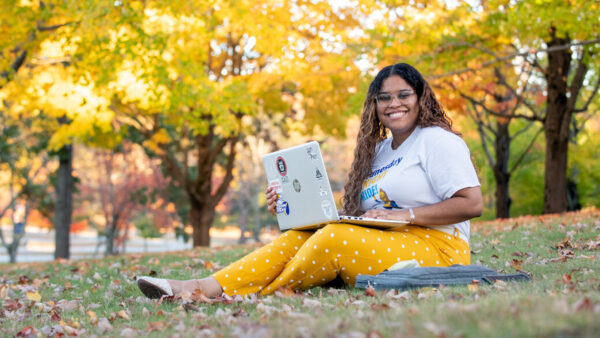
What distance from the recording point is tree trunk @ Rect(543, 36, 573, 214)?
1290cm

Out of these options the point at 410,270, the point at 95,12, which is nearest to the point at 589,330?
the point at 410,270

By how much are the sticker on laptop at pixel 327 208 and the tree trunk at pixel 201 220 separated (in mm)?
13434

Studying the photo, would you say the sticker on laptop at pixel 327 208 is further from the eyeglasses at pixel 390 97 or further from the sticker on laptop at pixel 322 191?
the eyeglasses at pixel 390 97

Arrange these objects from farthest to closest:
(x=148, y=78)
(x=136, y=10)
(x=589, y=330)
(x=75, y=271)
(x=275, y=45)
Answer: (x=275, y=45) → (x=148, y=78) → (x=136, y=10) → (x=75, y=271) → (x=589, y=330)

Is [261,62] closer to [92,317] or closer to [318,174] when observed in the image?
[318,174]

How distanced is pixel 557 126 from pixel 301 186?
1077 cm

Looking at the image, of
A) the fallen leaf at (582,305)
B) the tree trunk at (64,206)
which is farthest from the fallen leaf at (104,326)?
the tree trunk at (64,206)

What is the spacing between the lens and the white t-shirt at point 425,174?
380cm

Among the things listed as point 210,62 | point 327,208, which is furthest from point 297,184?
point 210,62

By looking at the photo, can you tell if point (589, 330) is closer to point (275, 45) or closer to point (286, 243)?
point (286, 243)

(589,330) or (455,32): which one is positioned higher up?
(455,32)

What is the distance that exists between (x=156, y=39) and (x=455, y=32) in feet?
18.8

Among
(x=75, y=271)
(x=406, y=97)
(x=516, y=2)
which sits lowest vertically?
(x=75, y=271)

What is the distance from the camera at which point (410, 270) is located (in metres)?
3.69
